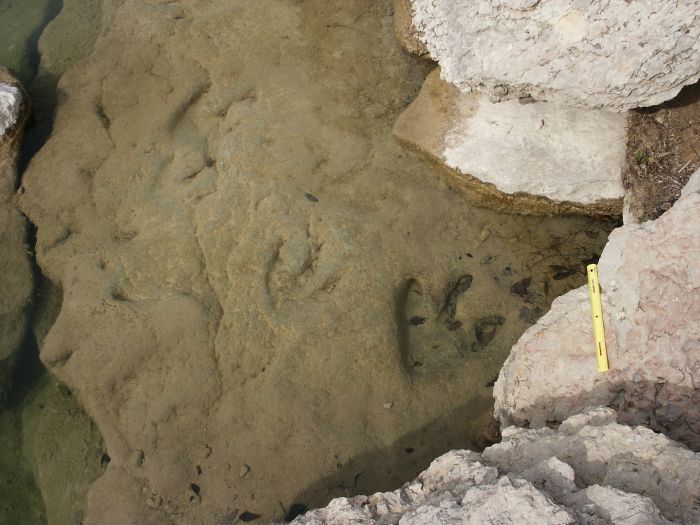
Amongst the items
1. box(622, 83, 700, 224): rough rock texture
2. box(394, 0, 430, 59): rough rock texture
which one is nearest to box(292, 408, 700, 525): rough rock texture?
box(622, 83, 700, 224): rough rock texture

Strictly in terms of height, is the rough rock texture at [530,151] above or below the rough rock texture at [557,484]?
above

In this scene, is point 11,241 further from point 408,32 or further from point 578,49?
point 578,49

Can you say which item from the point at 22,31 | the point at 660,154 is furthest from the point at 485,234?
the point at 22,31

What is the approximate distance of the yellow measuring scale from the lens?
218 centimetres

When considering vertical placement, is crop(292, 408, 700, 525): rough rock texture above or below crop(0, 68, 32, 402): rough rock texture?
below

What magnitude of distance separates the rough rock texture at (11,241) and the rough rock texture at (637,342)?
2.55 metres

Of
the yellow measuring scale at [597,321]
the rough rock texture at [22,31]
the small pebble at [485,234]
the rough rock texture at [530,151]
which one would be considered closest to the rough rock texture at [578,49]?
the rough rock texture at [530,151]

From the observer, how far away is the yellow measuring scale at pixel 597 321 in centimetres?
218

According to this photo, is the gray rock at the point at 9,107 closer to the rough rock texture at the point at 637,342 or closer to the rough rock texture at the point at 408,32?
the rough rock texture at the point at 408,32

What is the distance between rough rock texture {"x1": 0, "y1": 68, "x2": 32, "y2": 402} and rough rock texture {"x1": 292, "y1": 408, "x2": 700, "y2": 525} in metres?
2.14

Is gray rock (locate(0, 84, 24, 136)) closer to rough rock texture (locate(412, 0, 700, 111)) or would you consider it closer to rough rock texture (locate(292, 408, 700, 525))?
rough rock texture (locate(412, 0, 700, 111))

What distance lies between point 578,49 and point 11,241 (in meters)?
3.11

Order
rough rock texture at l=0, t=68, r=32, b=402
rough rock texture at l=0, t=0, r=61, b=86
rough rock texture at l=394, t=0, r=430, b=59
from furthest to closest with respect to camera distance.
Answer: rough rock texture at l=0, t=0, r=61, b=86
rough rock texture at l=394, t=0, r=430, b=59
rough rock texture at l=0, t=68, r=32, b=402

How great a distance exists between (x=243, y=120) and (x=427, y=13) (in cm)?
134
